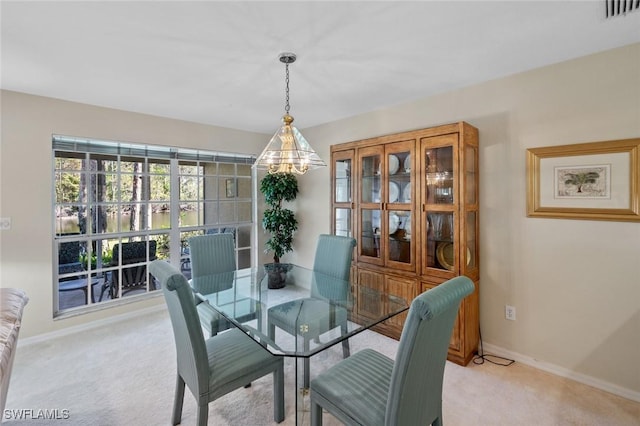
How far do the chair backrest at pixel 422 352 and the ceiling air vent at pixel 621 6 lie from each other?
1812mm

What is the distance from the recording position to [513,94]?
258 centimetres

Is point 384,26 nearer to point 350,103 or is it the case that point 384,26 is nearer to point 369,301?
point 350,103

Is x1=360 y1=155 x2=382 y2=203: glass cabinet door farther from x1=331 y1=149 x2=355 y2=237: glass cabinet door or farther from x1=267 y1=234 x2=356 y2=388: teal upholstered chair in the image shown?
x1=267 y1=234 x2=356 y2=388: teal upholstered chair

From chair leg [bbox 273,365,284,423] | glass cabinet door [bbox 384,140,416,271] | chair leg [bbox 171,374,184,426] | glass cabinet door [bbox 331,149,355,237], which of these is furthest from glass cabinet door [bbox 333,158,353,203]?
chair leg [bbox 171,374,184,426]

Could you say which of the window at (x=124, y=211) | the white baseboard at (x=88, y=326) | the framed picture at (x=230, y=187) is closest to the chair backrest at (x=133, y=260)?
the window at (x=124, y=211)

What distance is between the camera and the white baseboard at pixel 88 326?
9.79ft

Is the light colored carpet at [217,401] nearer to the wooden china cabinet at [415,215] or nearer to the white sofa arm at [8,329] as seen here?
the wooden china cabinet at [415,215]

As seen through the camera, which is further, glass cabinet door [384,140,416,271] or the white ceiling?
glass cabinet door [384,140,416,271]

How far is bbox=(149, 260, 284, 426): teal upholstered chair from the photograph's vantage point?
1.52 m

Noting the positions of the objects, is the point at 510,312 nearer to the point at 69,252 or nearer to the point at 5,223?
the point at 69,252

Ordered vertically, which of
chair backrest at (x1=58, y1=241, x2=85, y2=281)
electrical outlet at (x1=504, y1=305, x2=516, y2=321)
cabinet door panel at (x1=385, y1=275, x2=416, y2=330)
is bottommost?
electrical outlet at (x1=504, y1=305, x2=516, y2=321)

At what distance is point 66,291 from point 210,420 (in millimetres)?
2661

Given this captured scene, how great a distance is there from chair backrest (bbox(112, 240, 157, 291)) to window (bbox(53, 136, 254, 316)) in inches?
0.4

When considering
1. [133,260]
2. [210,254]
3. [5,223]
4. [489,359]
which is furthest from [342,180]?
[5,223]
